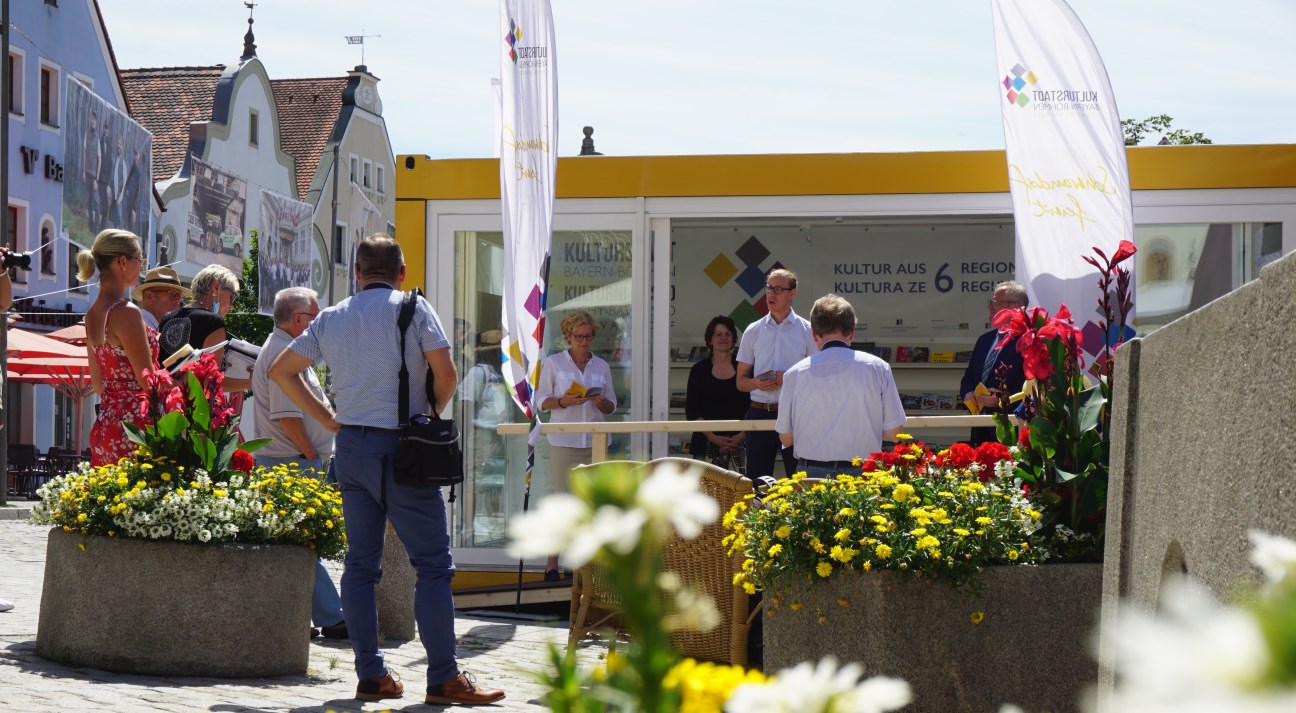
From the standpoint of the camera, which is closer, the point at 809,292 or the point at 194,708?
the point at 194,708

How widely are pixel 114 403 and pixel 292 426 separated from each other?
0.86 m

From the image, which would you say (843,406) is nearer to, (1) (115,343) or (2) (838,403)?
(2) (838,403)

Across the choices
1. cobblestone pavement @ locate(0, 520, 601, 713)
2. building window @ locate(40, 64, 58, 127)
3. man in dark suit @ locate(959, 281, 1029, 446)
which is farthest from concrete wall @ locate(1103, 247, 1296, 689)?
building window @ locate(40, 64, 58, 127)

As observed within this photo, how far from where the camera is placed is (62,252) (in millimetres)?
33375

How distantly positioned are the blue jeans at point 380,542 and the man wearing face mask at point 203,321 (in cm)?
213

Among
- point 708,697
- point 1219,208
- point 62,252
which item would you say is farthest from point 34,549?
point 62,252

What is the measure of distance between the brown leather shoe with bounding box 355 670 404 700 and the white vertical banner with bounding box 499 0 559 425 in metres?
3.26

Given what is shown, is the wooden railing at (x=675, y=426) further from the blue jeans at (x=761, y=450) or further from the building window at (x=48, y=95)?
the building window at (x=48, y=95)

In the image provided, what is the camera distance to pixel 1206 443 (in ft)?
9.77

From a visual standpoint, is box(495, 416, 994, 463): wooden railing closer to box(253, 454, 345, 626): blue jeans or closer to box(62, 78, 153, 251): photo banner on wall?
box(253, 454, 345, 626): blue jeans

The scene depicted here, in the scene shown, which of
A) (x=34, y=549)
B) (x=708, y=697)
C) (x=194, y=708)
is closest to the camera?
(x=708, y=697)

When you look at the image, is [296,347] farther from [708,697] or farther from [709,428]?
[708,697]

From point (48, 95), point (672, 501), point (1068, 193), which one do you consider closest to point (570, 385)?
point (1068, 193)

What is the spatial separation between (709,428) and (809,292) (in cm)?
553
